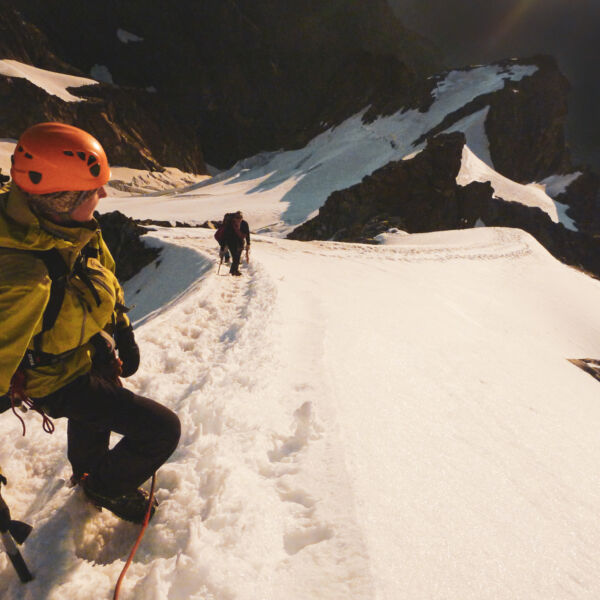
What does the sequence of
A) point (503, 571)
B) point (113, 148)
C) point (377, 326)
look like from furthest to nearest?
point (113, 148) < point (377, 326) < point (503, 571)

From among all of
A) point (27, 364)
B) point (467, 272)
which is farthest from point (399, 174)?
point (27, 364)

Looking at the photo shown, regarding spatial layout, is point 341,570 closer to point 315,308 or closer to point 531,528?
point 531,528

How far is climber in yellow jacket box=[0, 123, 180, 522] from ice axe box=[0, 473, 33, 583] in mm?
369

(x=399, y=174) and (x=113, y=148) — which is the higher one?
(x=399, y=174)

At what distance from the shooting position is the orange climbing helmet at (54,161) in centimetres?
168

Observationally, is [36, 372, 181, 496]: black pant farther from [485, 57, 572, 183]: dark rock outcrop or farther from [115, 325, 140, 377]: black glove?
[485, 57, 572, 183]: dark rock outcrop

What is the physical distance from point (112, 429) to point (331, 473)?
1.44 metres

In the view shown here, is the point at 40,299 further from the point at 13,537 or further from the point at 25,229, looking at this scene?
the point at 13,537

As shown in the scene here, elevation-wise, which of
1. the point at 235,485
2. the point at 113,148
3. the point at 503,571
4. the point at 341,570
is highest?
the point at 503,571

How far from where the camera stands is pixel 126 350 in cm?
234

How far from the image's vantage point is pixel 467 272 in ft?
44.5

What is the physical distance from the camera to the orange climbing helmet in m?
1.68

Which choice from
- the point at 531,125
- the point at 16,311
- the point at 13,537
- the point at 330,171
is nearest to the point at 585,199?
the point at 531,125

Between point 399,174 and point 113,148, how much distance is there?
136 feet
